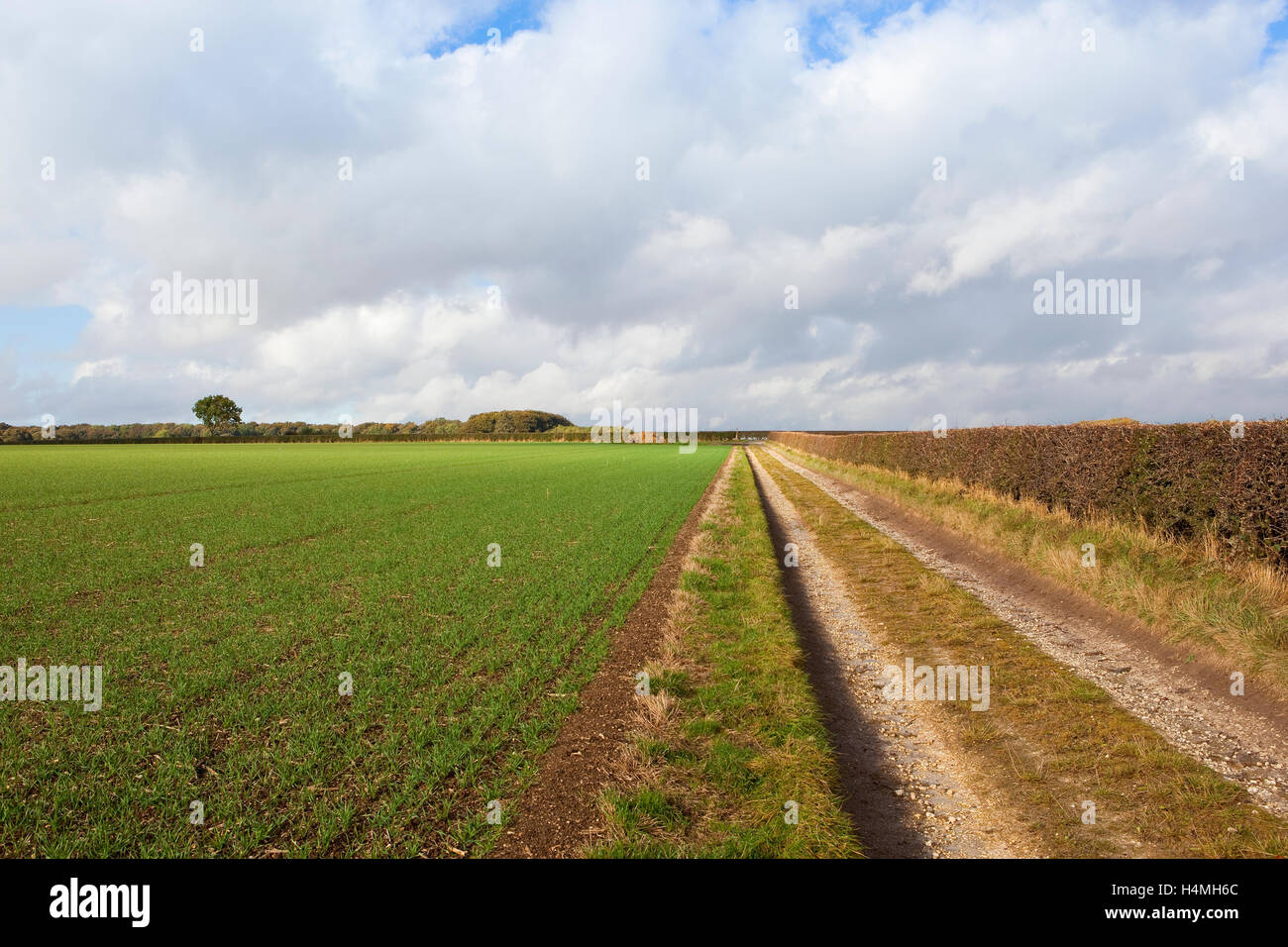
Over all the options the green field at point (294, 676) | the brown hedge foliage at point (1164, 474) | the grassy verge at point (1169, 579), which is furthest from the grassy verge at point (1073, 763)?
the brown hedge foliage at point (1164, 474)

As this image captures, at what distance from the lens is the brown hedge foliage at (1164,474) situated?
9.28 metres

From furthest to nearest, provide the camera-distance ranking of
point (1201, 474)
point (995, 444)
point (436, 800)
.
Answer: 1. point (995, 444)
2. point (1201, 474)
3. point (436, 800)

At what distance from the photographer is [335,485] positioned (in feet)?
112

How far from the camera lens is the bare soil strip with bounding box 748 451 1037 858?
4266 mm

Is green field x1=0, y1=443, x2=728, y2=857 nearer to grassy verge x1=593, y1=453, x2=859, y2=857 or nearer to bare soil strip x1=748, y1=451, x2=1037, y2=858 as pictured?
grassy verge x1=593, y1=453, x2=859, y2=857

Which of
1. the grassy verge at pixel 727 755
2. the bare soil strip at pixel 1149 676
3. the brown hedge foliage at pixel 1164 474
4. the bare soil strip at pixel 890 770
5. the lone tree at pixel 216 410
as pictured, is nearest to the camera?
the grassy verge at pixel 727 755

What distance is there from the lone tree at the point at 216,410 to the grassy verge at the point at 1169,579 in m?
197

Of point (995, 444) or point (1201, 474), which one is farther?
point (995, 444)

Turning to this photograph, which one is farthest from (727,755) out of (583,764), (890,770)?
(890,770)

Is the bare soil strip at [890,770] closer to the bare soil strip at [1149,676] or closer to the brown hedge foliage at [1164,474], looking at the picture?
the bare soil strip at [1149,676]

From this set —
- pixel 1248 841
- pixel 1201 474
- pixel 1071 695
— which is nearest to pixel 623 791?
pixel 1248 841

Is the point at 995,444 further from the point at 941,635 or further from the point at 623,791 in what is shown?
the point at 623,791

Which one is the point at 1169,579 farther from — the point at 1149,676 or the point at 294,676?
the point at 294,676

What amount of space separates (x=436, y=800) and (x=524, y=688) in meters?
2.15
